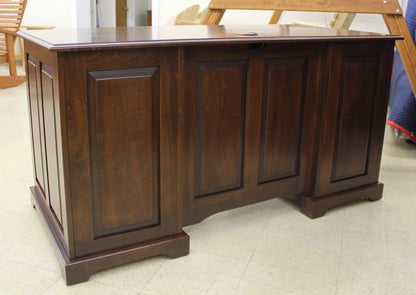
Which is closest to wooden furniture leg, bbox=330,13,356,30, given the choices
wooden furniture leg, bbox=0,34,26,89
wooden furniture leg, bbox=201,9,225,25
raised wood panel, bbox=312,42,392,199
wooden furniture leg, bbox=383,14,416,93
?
wooden furniture leg, bbox=201,9,225,25

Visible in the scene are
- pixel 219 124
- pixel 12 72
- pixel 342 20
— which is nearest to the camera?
pixel 219 124

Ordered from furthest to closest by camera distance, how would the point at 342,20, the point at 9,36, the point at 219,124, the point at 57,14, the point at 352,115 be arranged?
the point at 57,14 → the point at 9,36 → the point at 342,20 → the point at 352,115 → the point at 219,124

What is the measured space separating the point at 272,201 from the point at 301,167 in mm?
293

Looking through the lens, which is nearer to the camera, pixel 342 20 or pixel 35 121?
pixel 35 121

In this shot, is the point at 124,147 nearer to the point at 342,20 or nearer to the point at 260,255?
the point at 260,255

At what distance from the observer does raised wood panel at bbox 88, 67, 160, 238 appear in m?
1.58

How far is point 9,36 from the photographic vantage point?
15.8 ft

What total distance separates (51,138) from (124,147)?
28 cm

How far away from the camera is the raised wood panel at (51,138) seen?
1.62 meters

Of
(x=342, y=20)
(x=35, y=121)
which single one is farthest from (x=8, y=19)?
(x=35, y=121)

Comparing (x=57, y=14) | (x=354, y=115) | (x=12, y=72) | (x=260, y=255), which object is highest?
(x=57, y=14)

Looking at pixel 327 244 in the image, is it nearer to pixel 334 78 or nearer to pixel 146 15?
pixel 334 78

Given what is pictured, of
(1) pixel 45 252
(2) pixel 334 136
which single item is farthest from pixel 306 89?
(1) pixel 45 252

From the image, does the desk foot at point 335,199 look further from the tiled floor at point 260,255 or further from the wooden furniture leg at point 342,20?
the wooden furniture leg at point 342,20
